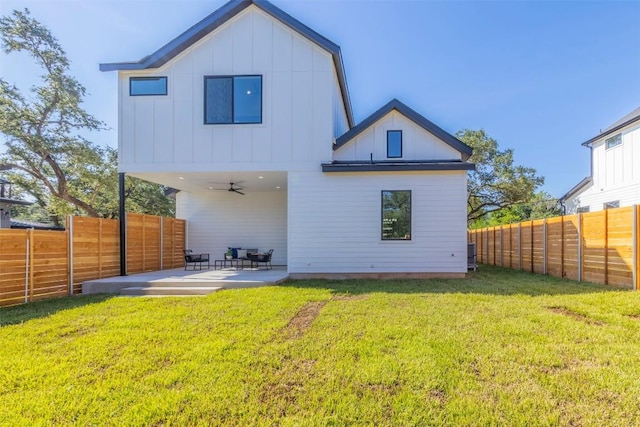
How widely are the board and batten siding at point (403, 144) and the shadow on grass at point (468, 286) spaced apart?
12.8 feet

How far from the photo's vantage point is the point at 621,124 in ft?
45.5

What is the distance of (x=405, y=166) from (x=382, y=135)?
59.9 inches

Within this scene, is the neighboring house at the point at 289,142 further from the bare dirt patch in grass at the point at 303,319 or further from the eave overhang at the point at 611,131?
the eave overhang at the point at 611,131

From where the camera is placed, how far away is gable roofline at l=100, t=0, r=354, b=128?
30.6 ft

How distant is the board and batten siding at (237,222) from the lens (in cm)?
1320

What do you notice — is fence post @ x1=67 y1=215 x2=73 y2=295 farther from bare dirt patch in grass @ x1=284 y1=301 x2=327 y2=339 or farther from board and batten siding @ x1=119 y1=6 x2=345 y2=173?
bare dirt patch in grass @ x1=284 y1=301 x2=327 y2=339

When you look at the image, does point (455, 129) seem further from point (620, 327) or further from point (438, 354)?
point (438, 354)

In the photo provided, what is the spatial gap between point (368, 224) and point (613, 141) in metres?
14.3

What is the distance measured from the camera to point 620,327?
4387mm

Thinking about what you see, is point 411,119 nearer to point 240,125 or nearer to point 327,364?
point 240,125

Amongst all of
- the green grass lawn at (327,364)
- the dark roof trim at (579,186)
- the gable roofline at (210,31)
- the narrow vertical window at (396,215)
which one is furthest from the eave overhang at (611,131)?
the gable roofline at (210,31)

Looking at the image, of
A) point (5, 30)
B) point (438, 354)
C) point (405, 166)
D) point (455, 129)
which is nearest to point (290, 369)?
point (438, 354)

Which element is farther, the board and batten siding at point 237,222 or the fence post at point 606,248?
the board and batten siding at point 237,222

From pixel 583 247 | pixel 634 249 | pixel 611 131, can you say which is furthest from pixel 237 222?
pixel 611 131
